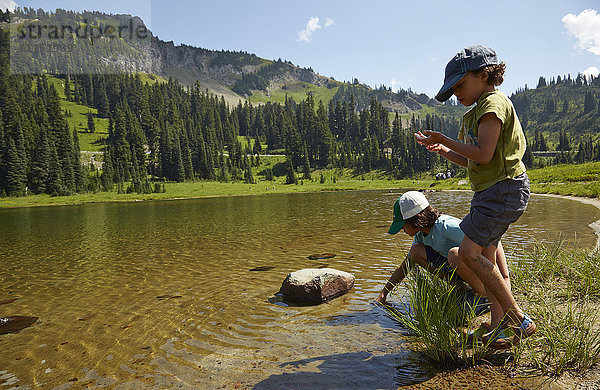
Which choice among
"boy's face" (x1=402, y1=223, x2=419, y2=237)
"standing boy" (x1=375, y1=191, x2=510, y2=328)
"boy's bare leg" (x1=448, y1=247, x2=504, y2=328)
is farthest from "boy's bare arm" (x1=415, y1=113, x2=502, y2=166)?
"boy's face" (x1=402, y1=223, x2=419, y2=237)

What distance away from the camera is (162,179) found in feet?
395

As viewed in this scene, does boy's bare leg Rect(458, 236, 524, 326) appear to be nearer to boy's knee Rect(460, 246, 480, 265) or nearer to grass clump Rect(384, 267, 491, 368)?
boy's knee Rect(460, 246, 480, 265)

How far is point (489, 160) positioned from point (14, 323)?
9.30 metres

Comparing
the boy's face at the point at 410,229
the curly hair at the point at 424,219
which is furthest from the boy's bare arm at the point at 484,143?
the boy's face at the point at 410,229

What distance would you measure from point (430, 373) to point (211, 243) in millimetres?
14465

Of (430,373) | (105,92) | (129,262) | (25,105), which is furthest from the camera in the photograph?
(105,92)

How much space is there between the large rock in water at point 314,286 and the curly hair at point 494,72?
5.21m

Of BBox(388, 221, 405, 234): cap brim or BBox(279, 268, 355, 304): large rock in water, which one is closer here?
BBox(388, 221, 405, 234): cap brim

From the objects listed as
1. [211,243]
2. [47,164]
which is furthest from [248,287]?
[47,164]

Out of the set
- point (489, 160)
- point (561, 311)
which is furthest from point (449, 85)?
point (561, 311)

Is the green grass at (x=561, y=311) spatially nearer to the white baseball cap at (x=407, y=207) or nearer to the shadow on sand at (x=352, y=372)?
the shadow on sand at (x=352, y=372)

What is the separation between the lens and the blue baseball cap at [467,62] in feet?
12.5

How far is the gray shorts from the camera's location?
3684 mm

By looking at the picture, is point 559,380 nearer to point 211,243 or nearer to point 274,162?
point 211,243
